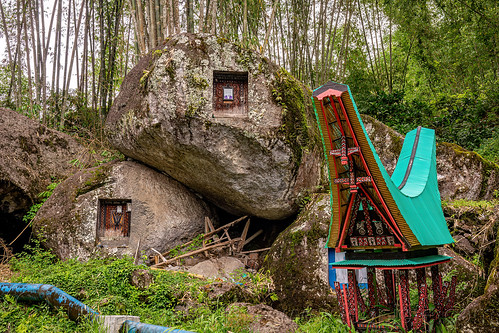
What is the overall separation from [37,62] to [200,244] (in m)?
5.97

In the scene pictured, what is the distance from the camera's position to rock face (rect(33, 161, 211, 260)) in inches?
241

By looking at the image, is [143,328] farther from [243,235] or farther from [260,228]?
[260,228]

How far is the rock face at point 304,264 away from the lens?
15.5ft

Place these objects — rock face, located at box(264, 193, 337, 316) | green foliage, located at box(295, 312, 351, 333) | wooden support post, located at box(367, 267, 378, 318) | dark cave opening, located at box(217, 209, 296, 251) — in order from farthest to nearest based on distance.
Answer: dark cave opening, located at box(217, 209, 296, 251) → rock face, located at box(264, 193, 337, 316) → wooden support post, located at box(367, 267, 378, 318) → green foliage, located at box(295, 312, 351, 333)

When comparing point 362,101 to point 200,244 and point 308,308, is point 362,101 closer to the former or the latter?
point 200,244

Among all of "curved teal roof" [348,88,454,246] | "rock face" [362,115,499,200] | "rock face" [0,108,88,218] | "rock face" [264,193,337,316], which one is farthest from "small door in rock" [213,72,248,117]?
"rock face" [0,108,88,218]

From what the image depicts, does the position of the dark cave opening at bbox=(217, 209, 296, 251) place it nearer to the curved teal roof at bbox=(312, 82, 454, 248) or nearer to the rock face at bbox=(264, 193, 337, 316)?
the rock face at bbox=(264, 193, 337, 316)

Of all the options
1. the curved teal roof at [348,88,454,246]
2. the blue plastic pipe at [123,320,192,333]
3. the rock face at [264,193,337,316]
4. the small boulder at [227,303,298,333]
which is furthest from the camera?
the rock face at [264,193,337,316]

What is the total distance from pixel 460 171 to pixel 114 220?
5780 millimetres

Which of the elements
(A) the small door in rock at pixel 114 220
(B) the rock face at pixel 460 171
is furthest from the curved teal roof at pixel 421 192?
(A) the small door in rock at pixel 114 220

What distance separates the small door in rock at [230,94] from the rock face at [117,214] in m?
1.65

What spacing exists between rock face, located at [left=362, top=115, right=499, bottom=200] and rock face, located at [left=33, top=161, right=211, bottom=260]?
3.63 metres

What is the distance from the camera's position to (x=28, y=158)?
731cm

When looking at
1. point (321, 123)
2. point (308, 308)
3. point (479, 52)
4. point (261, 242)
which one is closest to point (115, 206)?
point (261, 242)
